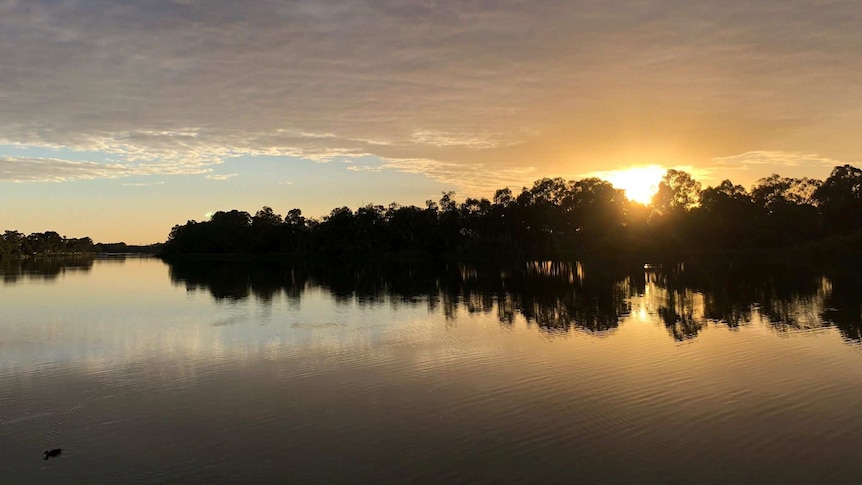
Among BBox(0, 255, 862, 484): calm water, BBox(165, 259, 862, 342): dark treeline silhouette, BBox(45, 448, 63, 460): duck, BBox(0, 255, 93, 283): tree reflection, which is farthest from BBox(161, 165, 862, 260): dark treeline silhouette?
BBox(45, 448, 63, 460): duck

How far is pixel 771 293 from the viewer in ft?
107

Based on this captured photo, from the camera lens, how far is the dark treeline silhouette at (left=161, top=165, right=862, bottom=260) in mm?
87125

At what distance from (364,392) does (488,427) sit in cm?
346

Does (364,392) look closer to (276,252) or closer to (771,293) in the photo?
(771,293)

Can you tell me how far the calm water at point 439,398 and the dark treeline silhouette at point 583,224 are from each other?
219ft

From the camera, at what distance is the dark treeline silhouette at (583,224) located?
87.1 metres

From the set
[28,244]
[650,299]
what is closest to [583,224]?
[650,299]

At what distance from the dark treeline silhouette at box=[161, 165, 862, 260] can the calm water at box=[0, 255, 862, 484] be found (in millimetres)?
66725

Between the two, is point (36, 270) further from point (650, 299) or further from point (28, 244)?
point (28, 244)

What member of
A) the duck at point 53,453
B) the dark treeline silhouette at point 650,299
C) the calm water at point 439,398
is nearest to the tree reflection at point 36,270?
the dark treeline silhouette at point 650,299

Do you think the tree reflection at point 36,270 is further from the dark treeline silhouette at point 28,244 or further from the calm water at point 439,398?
the dark treeline silhouette at point 28,244

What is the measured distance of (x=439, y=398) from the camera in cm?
1217

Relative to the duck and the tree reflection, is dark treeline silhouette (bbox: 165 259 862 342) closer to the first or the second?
the duck

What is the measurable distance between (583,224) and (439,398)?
106 m
